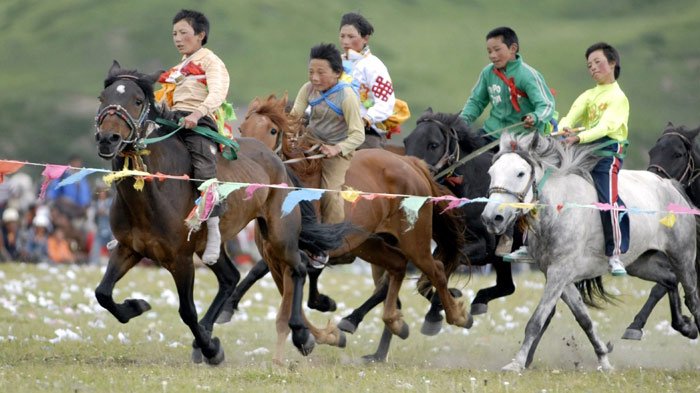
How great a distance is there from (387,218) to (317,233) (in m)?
1.26

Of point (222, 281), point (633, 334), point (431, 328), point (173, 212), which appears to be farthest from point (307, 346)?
point (633, 334)

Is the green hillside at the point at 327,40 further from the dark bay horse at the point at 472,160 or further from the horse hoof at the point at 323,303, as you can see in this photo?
the horse hoof at the point at 323,303

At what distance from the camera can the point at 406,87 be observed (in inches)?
2089

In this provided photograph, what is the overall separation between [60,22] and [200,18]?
4531 centimetres

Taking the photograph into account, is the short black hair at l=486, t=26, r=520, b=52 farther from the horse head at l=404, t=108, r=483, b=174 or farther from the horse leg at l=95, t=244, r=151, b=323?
the horse leg at l=95, t=244, r=151, b=323

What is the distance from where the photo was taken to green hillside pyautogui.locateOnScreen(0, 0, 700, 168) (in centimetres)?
4875

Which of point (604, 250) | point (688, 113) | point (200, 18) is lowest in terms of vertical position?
point (604, 250)

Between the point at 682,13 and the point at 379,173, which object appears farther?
the point at 682,13

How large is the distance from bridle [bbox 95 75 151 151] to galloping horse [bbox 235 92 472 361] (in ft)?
7.29

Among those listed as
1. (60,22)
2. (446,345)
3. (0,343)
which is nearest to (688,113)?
(60,22)

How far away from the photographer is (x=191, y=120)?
9.66m

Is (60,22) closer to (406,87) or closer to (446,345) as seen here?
(406,87)

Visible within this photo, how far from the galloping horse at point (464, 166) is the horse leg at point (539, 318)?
2.39m

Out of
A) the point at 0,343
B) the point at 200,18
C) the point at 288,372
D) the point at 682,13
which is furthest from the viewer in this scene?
the point at 682,13
